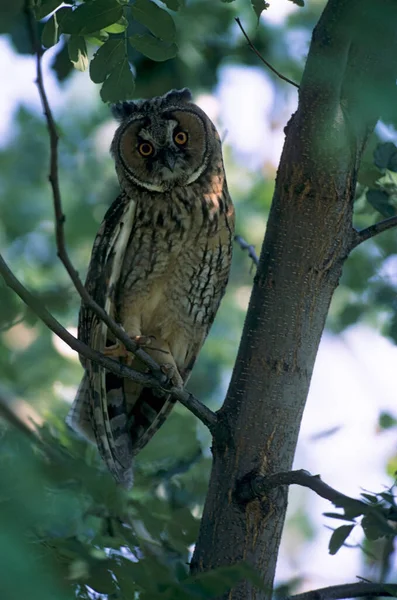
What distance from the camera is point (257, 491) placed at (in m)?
1.76

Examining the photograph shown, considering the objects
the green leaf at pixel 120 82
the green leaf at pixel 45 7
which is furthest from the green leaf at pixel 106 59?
the green leaf at pixel 45 7

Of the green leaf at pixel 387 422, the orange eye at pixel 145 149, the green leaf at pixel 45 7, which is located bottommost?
the green leaf at pixel 45 7

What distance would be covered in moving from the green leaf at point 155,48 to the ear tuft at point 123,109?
1.32 meters

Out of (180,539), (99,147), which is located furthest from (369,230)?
(99,147)

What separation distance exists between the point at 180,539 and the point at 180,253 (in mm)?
1282

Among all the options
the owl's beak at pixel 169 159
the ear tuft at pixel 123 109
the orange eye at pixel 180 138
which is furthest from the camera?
the ear tuft at pixel 123 109

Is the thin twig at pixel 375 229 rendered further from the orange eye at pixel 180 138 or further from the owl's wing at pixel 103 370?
the orange eye at pixel 180 138

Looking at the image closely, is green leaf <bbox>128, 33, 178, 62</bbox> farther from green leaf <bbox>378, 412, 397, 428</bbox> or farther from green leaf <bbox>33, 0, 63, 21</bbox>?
green leaf <bbox>378, 412, 397, 428</bbox>

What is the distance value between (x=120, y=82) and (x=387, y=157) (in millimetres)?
702

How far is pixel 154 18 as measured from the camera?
5.83ft

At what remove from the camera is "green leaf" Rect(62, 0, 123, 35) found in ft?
5.54

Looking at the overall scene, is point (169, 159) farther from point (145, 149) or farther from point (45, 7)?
point (45, 7)

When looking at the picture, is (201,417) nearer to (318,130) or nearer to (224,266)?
(318,130)

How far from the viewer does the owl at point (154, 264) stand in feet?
9.18
